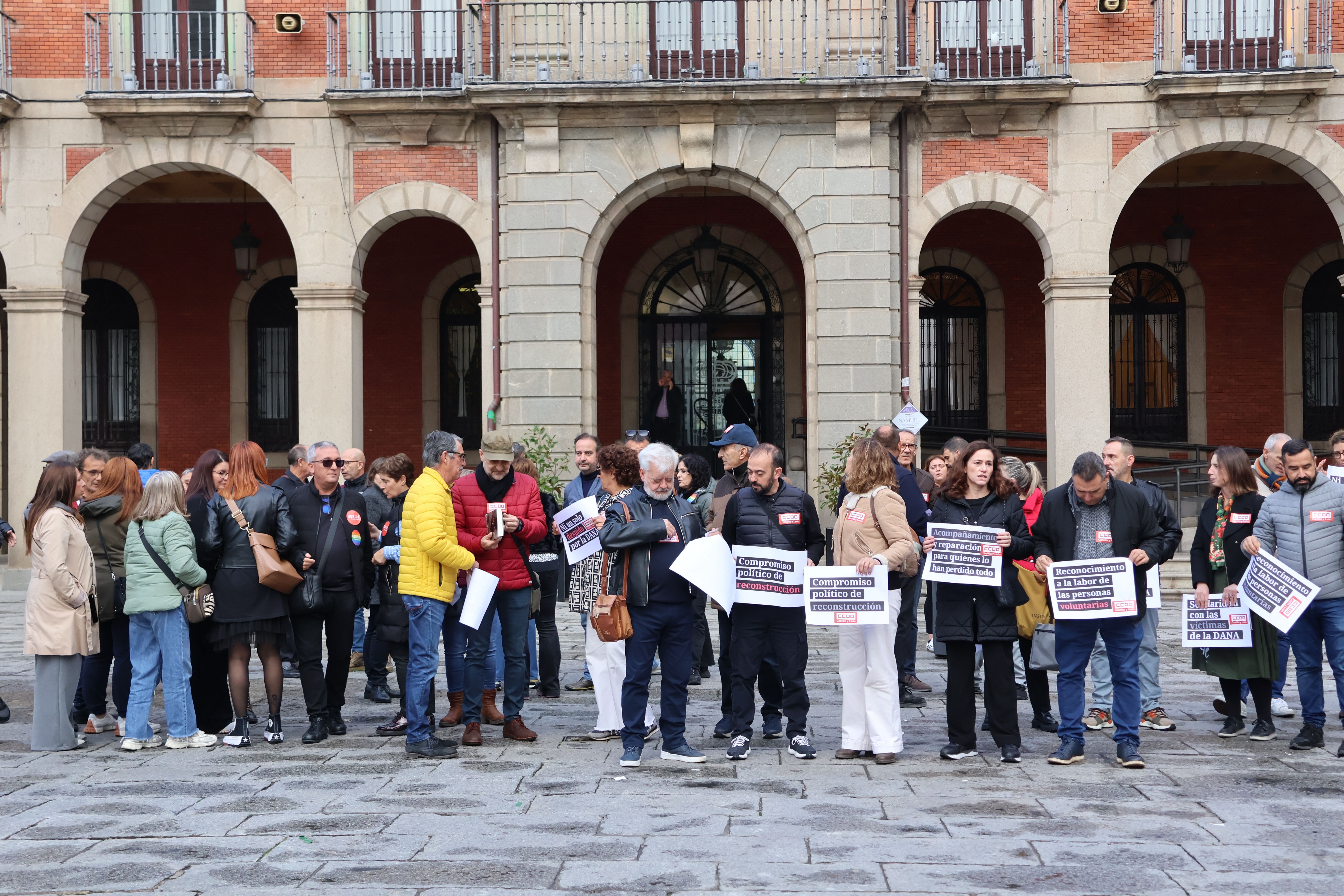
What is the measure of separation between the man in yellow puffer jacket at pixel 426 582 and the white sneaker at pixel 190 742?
1.26 meters

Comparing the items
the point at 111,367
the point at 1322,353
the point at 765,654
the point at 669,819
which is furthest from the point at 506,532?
the point at 1322,353

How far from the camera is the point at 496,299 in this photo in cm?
1684

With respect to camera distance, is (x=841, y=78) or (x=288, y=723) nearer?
(x=288, y=723)

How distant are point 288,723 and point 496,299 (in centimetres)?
894

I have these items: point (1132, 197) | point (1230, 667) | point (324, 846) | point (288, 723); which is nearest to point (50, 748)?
point (288, 723)

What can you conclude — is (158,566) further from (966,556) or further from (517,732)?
(966,556)

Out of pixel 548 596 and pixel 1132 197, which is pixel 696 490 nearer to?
pixel 548 596

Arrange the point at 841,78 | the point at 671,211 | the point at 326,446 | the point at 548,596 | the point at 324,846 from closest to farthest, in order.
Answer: the point at 324,846, the point at 326,446, the point at 548,596, the point at 841,78, the point at 671,211

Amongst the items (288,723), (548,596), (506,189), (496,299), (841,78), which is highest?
(841,78)

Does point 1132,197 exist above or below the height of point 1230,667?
above

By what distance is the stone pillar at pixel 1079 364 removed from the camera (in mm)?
16594

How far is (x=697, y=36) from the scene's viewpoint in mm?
16984

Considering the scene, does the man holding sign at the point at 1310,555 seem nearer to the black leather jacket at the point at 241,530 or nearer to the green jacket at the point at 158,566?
the black leather jacket at the point at 241,530

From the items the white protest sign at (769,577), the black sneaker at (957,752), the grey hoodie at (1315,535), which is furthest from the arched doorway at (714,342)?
the black sneaker at (957,752)
